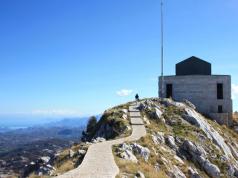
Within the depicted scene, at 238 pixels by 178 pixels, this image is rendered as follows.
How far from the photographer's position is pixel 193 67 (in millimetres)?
72938

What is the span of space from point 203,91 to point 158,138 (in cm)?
2944

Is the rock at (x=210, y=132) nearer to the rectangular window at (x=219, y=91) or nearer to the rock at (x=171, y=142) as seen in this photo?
the rock at (x=171, y=142)

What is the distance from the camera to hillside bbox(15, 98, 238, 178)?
1223 inches

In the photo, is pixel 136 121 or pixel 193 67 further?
pixel 193 67

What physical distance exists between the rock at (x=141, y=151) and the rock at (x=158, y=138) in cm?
514

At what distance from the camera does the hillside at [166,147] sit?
102ft

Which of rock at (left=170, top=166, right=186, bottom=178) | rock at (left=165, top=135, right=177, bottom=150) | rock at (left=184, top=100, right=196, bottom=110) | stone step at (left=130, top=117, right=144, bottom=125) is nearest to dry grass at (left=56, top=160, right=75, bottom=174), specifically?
rock at (left=170, top=166, right=186, bottom=178)

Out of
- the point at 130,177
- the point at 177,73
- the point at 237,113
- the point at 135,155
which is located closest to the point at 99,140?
the point at 135,155

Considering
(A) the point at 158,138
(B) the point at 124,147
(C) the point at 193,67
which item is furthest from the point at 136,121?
(C) the point at 193,67

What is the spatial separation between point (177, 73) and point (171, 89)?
18.1ft

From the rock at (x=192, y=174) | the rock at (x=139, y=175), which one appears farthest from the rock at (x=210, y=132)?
the rock at (x=139, y=175)

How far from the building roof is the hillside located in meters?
10.7

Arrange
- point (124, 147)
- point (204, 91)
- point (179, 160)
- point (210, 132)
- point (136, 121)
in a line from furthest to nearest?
1. point (204, 91)
2. point (210, 132)
3. point (136, 121)
4. point (179, 160)
5. point (124, 147)

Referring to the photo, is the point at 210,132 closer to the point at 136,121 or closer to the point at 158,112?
the point at 158,112
